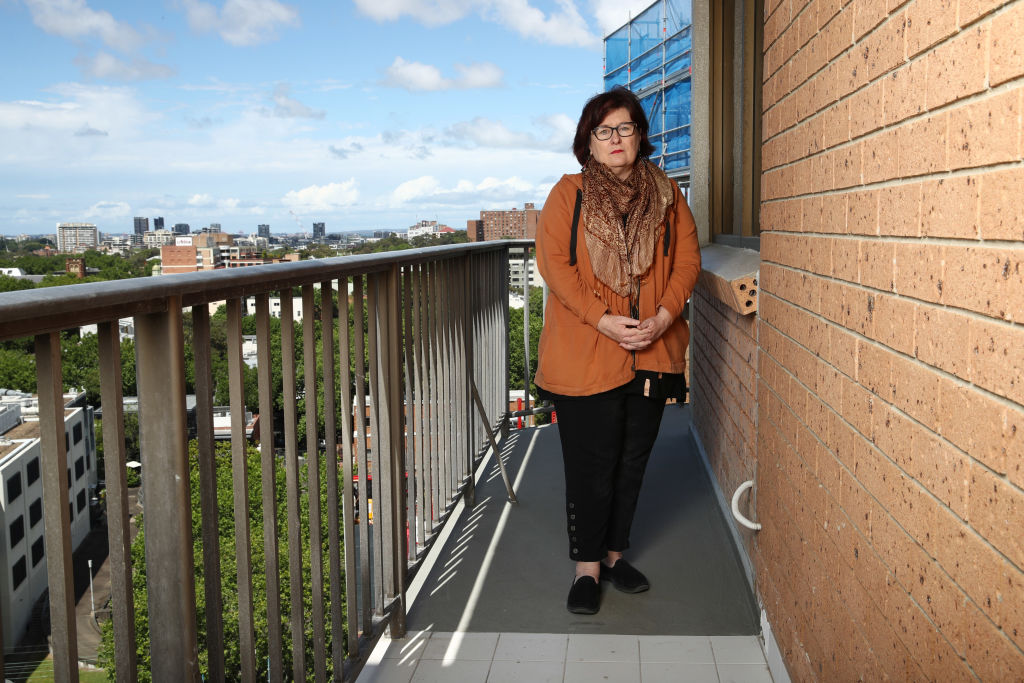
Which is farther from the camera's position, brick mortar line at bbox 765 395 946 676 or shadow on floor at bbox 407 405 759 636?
shadow on floor at bbox 407 405 759 636

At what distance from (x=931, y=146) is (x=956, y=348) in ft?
0.88

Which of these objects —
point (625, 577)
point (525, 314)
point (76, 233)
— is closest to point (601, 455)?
point (625, 577)

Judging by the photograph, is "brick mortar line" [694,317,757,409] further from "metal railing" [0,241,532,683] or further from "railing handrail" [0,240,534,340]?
"railing handrail" [0,240,534,340]

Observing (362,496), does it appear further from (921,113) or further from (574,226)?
(921,113)

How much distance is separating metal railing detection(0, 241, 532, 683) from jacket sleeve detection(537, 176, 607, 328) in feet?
1.32

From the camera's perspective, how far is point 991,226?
0.89 m

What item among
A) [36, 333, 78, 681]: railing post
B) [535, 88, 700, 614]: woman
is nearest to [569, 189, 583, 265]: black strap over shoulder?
[535, 88, 700, 614]: woman

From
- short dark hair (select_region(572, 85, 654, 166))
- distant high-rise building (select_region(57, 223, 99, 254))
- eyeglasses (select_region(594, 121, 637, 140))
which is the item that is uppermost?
distant high-rise building (select_region(57, 223, 99, 254))

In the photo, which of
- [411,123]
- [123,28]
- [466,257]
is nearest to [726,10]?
[466,257]

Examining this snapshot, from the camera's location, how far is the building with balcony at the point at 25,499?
0.82 meters

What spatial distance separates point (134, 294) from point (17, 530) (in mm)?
307

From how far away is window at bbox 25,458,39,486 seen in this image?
884mm

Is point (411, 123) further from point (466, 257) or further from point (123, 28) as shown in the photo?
point (466, 257)

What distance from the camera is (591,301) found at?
258 cm
